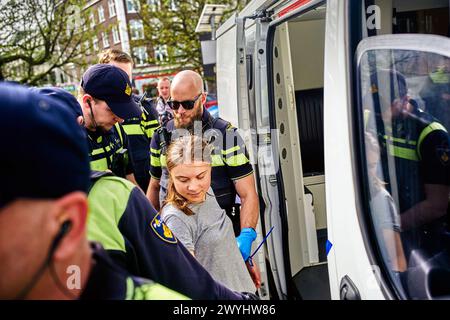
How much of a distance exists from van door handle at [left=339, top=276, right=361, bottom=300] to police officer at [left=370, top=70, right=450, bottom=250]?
Answer: 0.83ft

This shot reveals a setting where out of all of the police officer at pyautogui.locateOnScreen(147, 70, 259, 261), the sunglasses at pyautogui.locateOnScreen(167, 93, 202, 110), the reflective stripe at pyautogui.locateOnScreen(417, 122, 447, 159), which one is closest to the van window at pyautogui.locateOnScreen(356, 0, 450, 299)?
the reflective stripe at pyautogui.locateOnScreen(417, 122, 447, 159)

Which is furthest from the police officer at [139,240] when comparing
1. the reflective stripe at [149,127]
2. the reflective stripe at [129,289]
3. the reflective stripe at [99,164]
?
the reflective stripe at [149,127]

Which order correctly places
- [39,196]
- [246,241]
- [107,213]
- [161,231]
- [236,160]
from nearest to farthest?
1. [39,196]
2. [107,213]
3. [161,231]
4. [246,241]
5. [236,160]

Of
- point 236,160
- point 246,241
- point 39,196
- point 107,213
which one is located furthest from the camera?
point 236,160

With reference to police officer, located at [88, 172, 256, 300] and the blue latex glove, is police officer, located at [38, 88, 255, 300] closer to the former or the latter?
police officer, located at [88, 172, 256, 300]

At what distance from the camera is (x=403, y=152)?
1334mm

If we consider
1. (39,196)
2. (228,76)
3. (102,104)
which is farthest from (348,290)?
(228,76)

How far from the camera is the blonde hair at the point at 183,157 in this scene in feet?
5.78

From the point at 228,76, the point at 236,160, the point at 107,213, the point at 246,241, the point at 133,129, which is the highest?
the point at 228,76

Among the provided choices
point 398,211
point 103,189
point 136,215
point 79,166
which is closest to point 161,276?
point 136,215

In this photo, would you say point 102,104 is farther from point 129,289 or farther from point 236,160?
point 129,289

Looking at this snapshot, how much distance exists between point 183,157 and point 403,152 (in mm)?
934

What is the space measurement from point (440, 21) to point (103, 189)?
190 cm

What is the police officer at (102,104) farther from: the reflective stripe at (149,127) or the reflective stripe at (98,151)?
the reflective stripe at (149,127)
